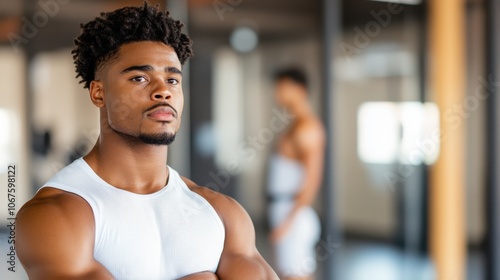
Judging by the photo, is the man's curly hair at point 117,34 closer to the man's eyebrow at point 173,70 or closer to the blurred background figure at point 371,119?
the man's eyebrow at point 173,70

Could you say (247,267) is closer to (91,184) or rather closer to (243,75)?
(91,184)

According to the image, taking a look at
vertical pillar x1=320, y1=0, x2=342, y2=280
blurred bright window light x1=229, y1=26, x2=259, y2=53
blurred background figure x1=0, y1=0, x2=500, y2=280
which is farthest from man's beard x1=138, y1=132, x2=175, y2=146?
vertical pillar x1=320, y1=0, x2=342, y2=280

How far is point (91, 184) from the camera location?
495 millimetres

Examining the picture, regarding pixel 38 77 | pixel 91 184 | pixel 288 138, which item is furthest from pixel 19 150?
pixel 91 184

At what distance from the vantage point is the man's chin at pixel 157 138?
1.63ft

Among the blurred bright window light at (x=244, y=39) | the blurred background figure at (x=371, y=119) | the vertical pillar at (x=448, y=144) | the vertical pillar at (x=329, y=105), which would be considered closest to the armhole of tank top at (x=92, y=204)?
the blurred background figure at (x=371, y=119)

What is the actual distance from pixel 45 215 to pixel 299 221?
2.42 meters

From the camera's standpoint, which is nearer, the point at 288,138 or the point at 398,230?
the point at 288,138

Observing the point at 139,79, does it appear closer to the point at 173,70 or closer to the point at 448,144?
the point at 173,70

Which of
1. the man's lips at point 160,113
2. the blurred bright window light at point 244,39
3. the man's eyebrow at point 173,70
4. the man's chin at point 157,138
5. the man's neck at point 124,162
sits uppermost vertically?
the blurred bright window light at point 244,39

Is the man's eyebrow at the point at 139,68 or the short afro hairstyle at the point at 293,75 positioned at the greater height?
the short afro hairstyle at the point at 293,75

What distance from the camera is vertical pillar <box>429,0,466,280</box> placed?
360 cm

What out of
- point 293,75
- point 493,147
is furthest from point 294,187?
point 493,147

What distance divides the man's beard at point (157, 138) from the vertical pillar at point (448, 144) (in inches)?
129
